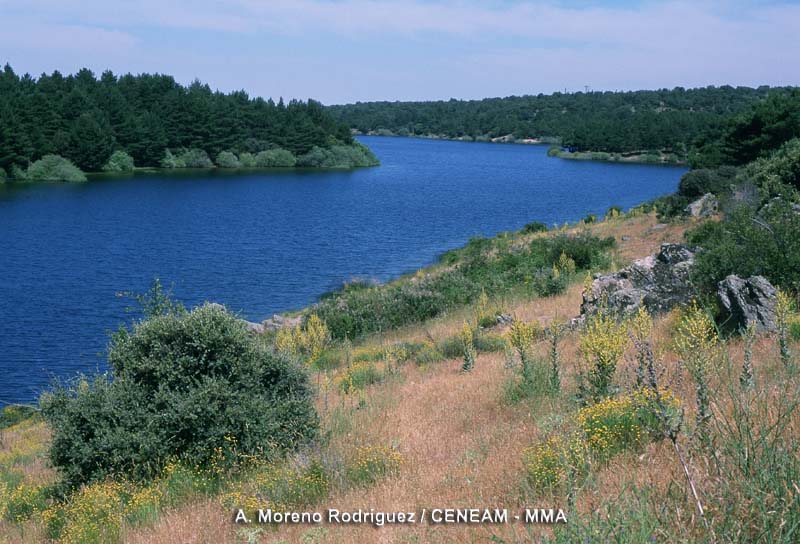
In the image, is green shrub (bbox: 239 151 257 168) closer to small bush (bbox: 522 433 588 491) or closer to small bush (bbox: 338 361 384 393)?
small bush (bbox: 338 361 384 393)

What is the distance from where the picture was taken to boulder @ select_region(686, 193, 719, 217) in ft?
92.1

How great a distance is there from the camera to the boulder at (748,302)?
861 cm

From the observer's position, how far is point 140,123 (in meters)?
86.6

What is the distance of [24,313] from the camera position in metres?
27.1

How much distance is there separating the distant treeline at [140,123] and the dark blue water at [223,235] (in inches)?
268

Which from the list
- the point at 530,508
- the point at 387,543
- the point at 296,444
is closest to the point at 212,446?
the point at 296,444

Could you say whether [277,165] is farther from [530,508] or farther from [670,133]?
[530,508]

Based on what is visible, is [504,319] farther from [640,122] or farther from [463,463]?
[640,122]

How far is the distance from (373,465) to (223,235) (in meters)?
41.9

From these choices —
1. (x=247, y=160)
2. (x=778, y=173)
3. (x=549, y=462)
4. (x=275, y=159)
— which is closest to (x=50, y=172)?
(x=247, y=160)

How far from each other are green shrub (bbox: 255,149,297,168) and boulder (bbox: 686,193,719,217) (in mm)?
75101

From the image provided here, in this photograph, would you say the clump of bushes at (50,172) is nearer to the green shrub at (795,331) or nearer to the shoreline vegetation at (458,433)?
the shoreline vegetation at (458,433)

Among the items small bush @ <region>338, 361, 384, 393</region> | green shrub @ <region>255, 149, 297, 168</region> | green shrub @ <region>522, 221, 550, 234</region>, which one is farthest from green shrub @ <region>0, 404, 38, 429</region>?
green shrub @ <region>255, 149, 297, 168</region>

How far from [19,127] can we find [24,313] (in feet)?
172
